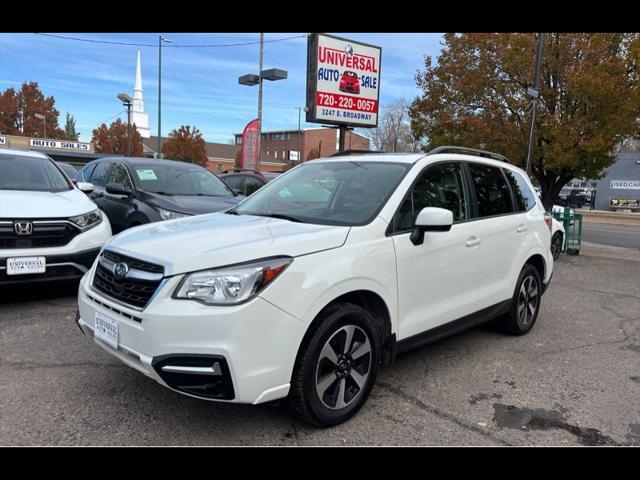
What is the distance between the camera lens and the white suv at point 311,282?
2.63m

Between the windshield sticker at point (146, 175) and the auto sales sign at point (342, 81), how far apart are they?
619cm

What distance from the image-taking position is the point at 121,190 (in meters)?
6.92

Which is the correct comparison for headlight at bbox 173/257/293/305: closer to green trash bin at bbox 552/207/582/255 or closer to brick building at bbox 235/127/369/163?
green trash bin at bbox 552/207/582/255

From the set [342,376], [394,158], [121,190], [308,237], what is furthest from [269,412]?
[121,190]

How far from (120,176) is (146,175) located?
55 cm

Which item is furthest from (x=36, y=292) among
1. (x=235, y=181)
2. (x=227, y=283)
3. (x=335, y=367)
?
(x=235, y=181)

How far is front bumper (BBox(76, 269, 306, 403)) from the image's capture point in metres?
2.57

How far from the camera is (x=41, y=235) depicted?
5.13 metres

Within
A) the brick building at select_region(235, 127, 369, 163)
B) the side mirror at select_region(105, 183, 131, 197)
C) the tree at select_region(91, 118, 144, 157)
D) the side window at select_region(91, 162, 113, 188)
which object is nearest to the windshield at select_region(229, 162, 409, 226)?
the side mirror at select_region(105, 183, 131, 197)

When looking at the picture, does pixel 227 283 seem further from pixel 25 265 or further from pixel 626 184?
pixel 626 184

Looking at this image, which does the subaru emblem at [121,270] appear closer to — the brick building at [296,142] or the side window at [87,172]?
the side window at [87,172]

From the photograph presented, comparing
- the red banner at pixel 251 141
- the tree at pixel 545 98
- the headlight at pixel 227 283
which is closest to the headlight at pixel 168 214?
the headlight at pixel 227 283
